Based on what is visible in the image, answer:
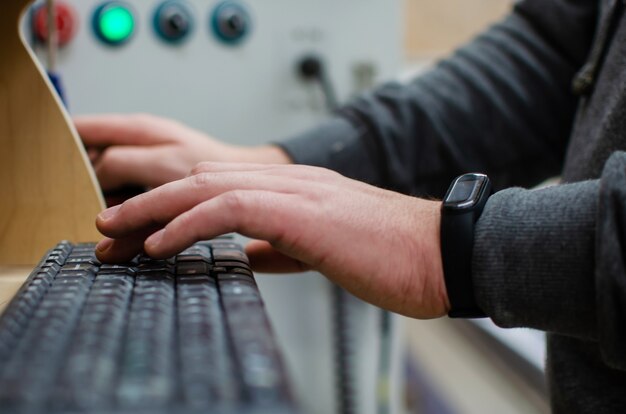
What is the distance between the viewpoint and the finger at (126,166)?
739mm

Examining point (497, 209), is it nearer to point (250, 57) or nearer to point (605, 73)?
point (605, 73)

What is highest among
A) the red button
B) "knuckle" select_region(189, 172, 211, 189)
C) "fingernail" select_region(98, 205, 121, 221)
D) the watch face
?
the red button

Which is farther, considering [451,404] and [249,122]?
[451,404]

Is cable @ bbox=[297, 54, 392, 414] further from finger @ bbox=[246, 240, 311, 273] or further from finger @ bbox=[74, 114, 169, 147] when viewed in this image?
finger @ bbox=[246, 240, 311, 273]

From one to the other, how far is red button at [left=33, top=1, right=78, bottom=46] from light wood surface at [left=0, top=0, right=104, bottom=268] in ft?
1.39

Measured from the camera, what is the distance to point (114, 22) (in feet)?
3.42


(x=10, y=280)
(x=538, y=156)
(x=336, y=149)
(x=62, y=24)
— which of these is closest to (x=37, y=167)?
(x=10, y=280)

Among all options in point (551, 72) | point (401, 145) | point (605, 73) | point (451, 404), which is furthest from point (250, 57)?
point (451, 404)

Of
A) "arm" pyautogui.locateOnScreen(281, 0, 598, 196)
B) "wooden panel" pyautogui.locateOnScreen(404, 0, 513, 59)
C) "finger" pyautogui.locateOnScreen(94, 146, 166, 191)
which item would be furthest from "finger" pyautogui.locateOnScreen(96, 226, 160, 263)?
"wooden panel" pyautogui.locateOnScreen(404, 0, 513, 59)

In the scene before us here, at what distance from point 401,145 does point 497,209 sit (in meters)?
0.39

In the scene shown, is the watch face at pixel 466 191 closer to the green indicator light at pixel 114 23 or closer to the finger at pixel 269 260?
the finger at pixel 269 260

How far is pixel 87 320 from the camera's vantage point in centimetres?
33

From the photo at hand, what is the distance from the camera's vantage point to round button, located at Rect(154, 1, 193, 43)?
3.45 feet

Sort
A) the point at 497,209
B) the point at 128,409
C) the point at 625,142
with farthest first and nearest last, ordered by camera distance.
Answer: the point at 625,142, the point at 497,209, the point at 128,409
